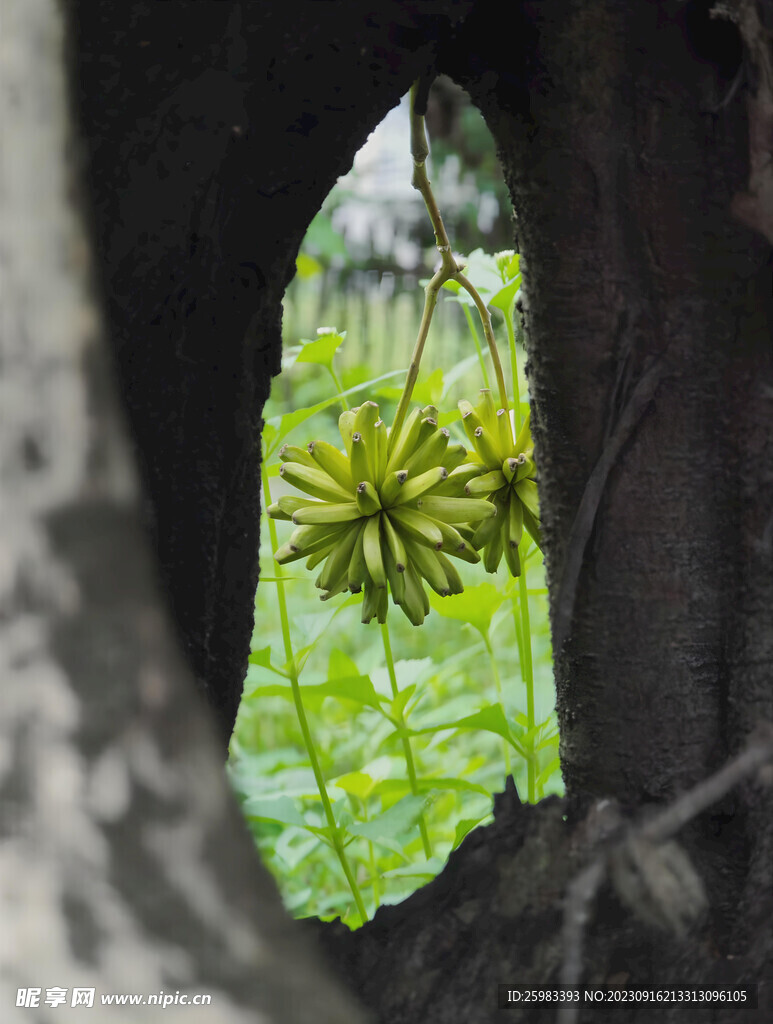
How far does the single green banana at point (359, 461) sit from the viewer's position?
0.62 meters

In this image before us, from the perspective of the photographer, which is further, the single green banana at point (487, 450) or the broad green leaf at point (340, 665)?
the broad green leaf at point (340, 665)

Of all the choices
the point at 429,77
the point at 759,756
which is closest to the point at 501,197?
the point at 429,77

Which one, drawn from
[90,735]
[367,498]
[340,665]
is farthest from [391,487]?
[90,735]

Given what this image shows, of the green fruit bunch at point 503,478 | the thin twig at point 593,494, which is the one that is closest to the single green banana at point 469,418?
the green fruit bunch at point 503,478

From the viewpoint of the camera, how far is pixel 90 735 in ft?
0.91

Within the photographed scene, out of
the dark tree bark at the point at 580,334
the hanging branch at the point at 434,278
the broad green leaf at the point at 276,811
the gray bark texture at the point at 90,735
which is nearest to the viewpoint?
the gray bark texture at the point at 90,735

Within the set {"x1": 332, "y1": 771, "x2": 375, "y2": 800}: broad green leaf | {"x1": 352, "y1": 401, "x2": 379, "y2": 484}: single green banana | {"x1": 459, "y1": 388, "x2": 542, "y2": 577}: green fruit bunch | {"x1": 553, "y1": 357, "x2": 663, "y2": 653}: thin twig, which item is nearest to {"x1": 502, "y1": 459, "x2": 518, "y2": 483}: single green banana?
{"x1": 459, "y1": 388, "x2": 542, "y2": 577}: green fruit bunch

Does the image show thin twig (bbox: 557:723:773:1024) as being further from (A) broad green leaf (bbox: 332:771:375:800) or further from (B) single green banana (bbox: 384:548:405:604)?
(A) broad green leaf (bbox: 332:771:375:800)

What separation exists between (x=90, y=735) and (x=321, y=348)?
0.50 meters

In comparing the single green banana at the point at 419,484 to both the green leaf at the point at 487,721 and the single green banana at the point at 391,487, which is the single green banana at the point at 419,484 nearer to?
the single green banana at the point at 391,487

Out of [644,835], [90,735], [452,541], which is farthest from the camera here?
[452,541]

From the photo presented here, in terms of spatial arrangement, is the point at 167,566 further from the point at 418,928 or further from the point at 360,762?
the point at 360,762

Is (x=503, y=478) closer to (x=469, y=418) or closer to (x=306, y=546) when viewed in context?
(x=469, y=418)

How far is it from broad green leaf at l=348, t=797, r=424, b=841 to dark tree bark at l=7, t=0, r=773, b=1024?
0.24 metres
